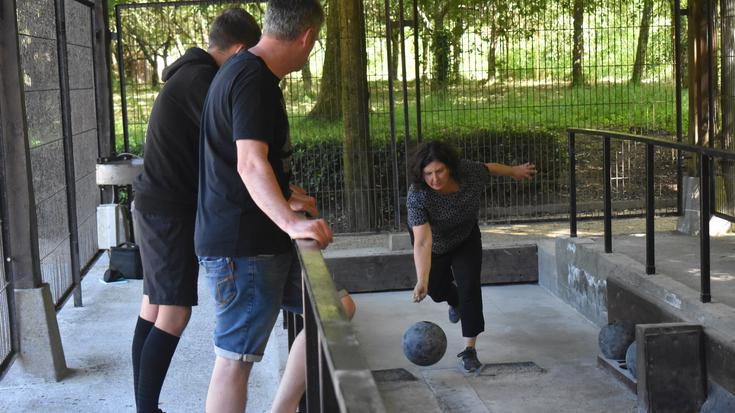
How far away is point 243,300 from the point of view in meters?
3.62

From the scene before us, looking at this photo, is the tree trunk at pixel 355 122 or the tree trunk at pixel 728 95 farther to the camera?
the tree trunk at pixel 355 122

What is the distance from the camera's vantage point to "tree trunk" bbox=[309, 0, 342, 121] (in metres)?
10.5

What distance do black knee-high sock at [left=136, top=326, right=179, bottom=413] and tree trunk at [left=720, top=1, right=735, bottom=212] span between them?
6.00 meters

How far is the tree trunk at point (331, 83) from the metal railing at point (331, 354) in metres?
7.38

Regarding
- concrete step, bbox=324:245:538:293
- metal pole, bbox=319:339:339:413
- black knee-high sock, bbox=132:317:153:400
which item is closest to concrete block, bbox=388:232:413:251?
concrete step, bbox=324:245:538:293

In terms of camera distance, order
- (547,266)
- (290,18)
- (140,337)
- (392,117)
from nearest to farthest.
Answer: (290,18)
(140,337)
(547,266)
(392,117)

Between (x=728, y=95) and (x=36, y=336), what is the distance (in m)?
6.29

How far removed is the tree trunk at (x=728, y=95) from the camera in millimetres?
9070

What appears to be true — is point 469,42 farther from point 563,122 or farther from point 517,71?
point 563,122

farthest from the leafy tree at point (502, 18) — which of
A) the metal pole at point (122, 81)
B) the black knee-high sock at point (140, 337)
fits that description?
the black knee-high sock at point (140, 337)

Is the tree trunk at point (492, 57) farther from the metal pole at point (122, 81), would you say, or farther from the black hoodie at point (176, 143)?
the black hoodie at point (176, 143)

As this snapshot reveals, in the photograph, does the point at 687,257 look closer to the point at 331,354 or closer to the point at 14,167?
the point at 14,167

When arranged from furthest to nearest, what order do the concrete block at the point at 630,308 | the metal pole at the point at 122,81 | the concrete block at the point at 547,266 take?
the metal pole at the point at 122,81 → the concrete block at the point at 547,266 → the concrete block at the point at 630,308

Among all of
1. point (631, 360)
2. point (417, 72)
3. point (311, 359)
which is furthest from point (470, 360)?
point (417, 72)
